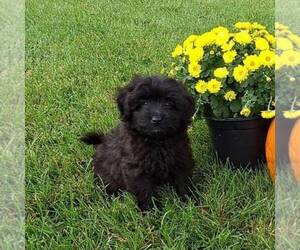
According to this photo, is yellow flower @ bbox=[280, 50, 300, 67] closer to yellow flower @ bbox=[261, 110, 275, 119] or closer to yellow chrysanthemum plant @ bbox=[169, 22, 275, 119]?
yellow chrysanthemum plant @ bbox=[169, 22, 275, 119]

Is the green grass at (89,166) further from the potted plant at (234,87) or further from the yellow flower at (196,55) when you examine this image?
the yellow flower at (196,55)

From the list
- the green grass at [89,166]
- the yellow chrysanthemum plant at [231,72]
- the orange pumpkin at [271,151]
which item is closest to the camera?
the green grass at [89,166]

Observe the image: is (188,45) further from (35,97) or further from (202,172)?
(35,97)

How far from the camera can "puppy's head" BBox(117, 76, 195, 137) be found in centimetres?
322

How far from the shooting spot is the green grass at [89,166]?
3.07m

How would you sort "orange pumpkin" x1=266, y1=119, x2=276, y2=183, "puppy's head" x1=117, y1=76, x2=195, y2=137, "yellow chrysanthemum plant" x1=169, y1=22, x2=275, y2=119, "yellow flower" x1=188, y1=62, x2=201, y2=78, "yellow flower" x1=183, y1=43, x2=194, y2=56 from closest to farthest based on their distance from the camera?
"puppy's head" x1=117, y1=76, x2=195, y2=137, "orange pumpkin" x1=266, y1=119, x2=276, y2=183, "yellow chrysanthemum plant" x1=169, y1=22, x2=275, y2=119, "yellow flower" x1=188, y1=62, x2=201, y2=78, "yellow flower" x1=183, y1=43, x2=194, y2=56

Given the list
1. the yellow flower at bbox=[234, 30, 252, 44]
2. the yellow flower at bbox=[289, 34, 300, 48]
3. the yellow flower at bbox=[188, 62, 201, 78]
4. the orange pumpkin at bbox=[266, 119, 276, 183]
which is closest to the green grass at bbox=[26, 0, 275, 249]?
the orange pumpkin at bbox=[266, 119, 276, 183]

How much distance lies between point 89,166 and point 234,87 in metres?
1.14

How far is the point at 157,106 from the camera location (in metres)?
3.24

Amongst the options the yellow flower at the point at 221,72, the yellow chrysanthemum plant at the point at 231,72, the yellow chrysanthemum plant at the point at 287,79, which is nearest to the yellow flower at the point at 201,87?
the yellow chrysanthemum plant at the point at 231,72

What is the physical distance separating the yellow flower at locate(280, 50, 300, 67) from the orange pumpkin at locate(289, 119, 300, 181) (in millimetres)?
378

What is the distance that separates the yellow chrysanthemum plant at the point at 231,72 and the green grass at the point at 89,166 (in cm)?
42

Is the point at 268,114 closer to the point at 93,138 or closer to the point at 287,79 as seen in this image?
the point at 287,79

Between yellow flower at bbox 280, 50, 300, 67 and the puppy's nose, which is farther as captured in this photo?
yellow flower at bbox 280, 50, 300, 67
